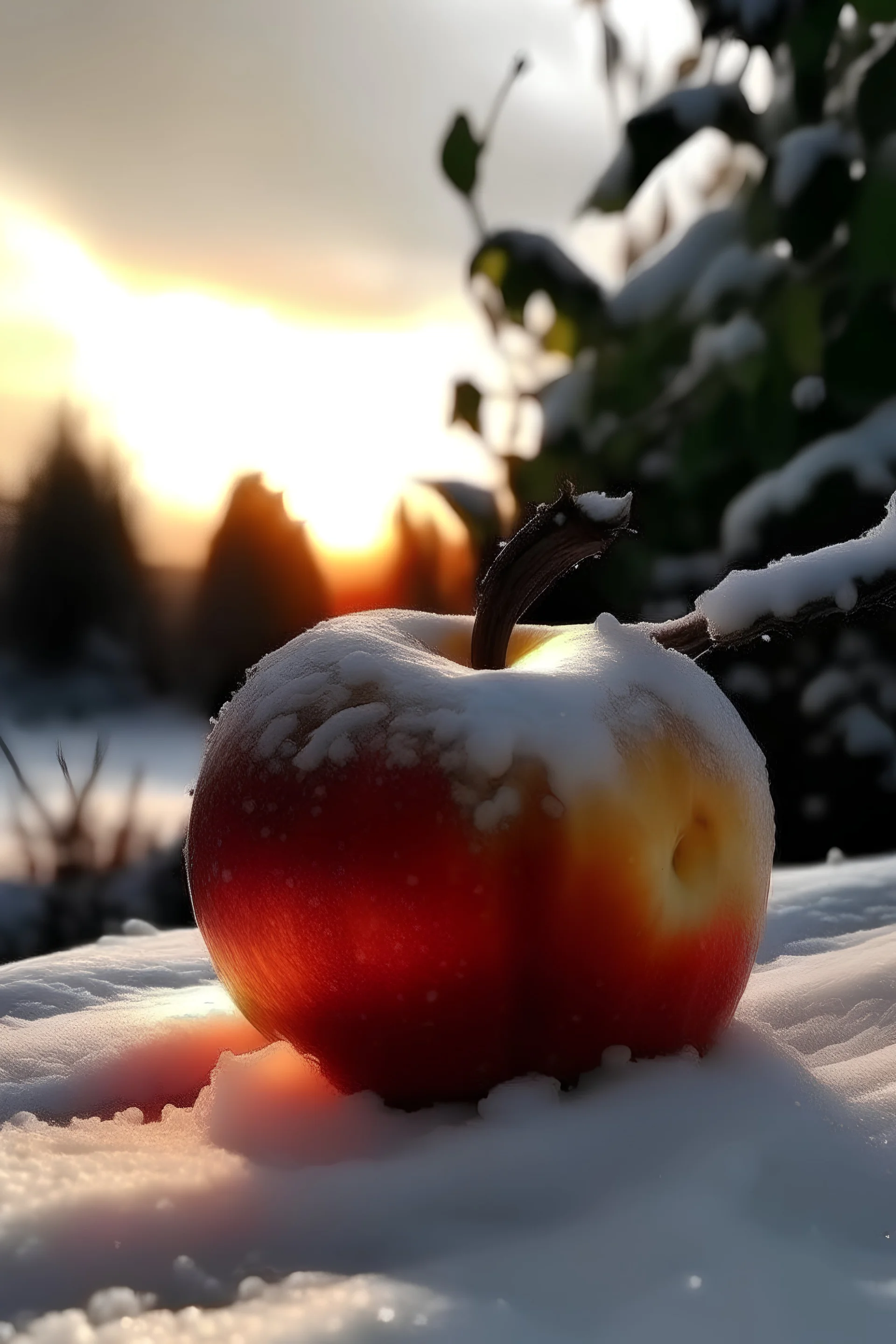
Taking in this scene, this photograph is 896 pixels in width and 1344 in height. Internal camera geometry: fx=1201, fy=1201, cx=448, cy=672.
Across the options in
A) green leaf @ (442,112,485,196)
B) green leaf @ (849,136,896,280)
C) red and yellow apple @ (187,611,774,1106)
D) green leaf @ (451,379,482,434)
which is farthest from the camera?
green leaf @ (451,379,482,434)

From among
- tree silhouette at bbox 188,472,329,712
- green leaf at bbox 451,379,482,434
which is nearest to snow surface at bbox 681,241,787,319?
green leaf at bbox 451,379,482,434

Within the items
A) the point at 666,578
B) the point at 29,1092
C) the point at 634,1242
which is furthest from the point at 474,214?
the point at 634,1242

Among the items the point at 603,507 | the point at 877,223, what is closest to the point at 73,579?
the point at 877,223

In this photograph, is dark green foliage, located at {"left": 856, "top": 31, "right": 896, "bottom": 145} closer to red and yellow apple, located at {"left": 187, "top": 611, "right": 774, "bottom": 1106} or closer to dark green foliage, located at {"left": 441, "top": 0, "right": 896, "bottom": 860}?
dark green foliage, located at {"left": 441, "top": 0, "right": 896, "bottom": 860}

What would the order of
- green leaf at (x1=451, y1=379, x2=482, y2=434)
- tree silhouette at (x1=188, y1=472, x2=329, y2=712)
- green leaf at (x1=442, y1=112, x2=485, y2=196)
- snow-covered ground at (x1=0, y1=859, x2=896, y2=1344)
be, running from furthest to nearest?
tree silhouette at (x1=188, y1=472, x2=329, y2=712) → green leaf at (x1=451, y1=379, x2=482, y2=434) → green leaf at (x1=442, y1=112, x2=485, y2=196) → snow-covered ground at (x1=0, y1=859, x2=896, y2=1344)

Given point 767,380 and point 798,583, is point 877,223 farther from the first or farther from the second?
point 798,583

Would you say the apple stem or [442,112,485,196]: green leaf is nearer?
the apple stem

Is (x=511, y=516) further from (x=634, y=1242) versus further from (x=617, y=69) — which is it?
(x=634, y=1242)
